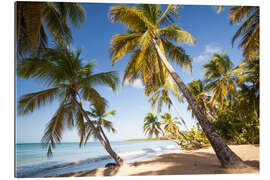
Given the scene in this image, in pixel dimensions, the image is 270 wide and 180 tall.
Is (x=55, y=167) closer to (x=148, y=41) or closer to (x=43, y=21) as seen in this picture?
(x=43, y=21)

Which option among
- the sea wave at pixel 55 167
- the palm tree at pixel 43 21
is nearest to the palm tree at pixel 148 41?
the palm tree at pixel 43 21

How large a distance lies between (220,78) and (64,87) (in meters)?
5.93

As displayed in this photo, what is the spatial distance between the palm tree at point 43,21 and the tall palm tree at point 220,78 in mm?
4688

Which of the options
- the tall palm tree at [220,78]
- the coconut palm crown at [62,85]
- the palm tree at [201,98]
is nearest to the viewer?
the coconut palm crown at [62,85]

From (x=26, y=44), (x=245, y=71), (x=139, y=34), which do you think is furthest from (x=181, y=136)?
(x=26, y=44)

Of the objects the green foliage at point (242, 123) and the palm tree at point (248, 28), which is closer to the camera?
the palm tree at point (248, 28)

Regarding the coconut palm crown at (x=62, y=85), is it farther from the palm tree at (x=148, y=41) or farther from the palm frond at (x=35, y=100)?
the palm tree at (x=148, y=41)

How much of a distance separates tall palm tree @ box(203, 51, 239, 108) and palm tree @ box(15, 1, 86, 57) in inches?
185

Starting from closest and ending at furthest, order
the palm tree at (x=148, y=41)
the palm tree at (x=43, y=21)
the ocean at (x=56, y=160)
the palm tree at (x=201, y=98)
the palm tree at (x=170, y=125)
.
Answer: the palm tree at (x=43, y=21) → the ocean at (x=56, y=160) → the palm tree at (x=148, y=41) → the palm tree at (x=170, y=125) → the palm tree at (x=201, y=98)

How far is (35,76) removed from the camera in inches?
108

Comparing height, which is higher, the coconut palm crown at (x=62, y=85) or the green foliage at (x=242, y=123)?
the coconut palm crown at (x=62, y=85)

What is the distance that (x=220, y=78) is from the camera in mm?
5762

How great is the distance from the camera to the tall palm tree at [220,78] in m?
4.90

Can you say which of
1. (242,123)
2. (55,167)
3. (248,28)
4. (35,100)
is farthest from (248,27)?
(55,167)
